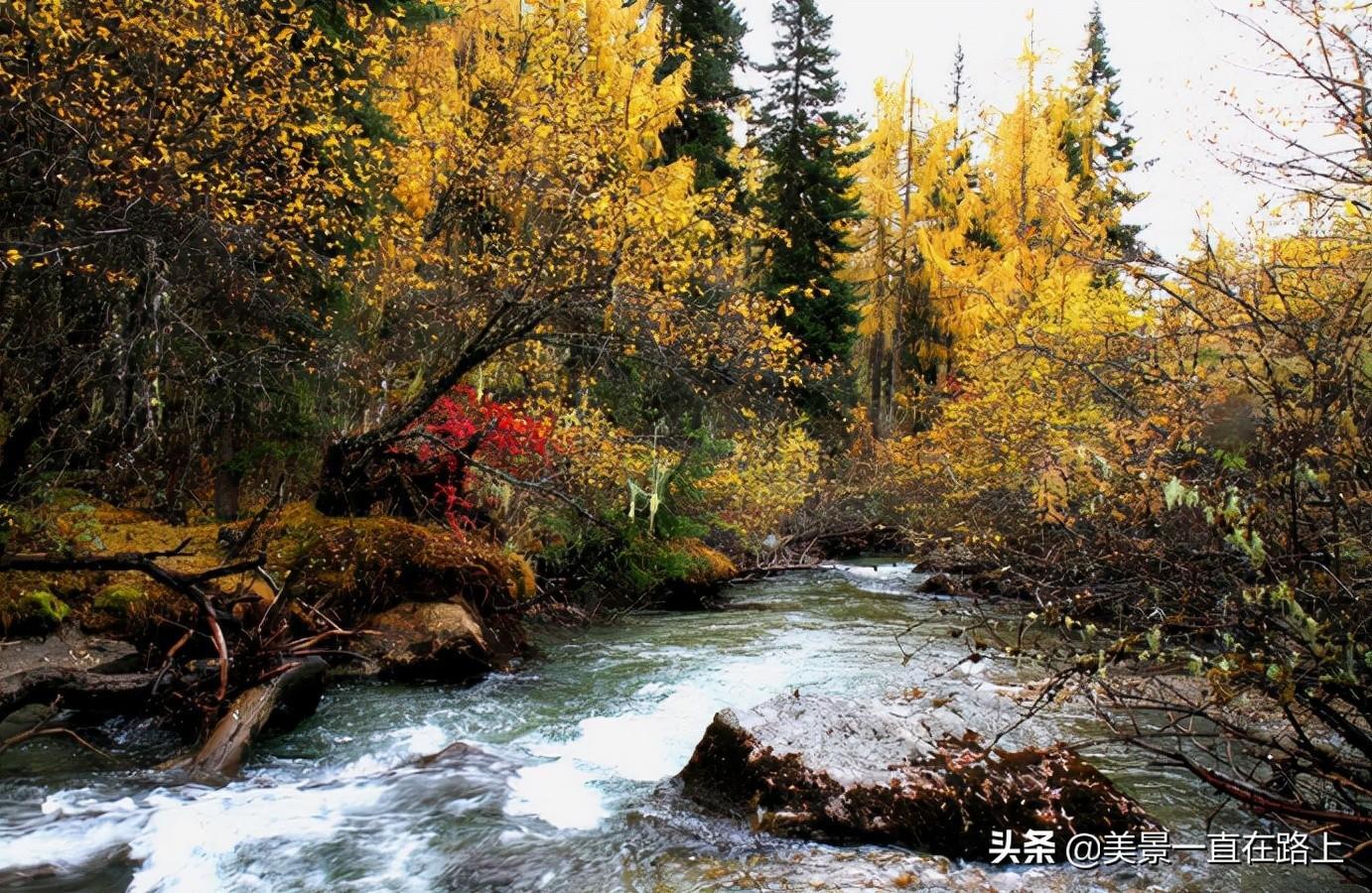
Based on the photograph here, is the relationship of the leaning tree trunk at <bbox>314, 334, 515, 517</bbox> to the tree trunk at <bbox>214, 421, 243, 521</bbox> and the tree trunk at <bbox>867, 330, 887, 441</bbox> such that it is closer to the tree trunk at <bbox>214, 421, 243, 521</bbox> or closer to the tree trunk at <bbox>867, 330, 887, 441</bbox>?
the tree trunk at <bbox>214, 421, 243, 521</bbox>

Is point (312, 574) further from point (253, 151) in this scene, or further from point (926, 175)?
point (926, 175)

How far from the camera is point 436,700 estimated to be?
252 inches

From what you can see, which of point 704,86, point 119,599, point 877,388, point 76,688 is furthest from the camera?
point 877,388

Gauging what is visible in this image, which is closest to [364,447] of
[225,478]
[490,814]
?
[225,478]

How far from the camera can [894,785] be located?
13.7ft

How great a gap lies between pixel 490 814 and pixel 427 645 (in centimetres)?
257

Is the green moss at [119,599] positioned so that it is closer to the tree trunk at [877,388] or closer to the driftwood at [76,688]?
the driftwood at [76,688]

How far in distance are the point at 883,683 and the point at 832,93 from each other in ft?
69.3

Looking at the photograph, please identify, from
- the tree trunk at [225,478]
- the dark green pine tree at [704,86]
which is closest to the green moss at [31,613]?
the tree trunk at [225,478]

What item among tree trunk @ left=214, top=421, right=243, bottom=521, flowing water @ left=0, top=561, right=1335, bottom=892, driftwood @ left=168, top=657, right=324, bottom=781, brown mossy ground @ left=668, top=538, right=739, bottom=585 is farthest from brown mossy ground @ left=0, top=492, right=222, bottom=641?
brown mossy ground @ left=668, top=538, right=739, bottom=585

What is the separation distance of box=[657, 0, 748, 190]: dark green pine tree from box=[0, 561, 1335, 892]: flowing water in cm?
1516

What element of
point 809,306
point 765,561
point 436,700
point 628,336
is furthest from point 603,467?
point 809,306

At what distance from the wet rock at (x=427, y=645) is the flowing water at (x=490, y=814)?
0.69 feet

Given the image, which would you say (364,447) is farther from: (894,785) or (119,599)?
(894,785)
